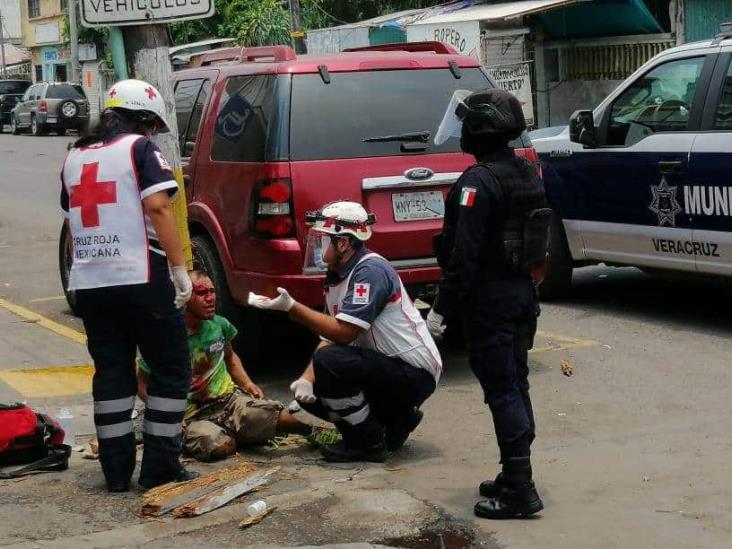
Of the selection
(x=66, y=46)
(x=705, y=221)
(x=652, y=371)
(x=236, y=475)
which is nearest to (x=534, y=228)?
(x=236, y=475)

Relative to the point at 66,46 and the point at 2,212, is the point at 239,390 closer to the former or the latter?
the point at 2,212

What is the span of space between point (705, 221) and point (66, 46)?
167ft

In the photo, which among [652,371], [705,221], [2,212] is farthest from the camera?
[2,212]

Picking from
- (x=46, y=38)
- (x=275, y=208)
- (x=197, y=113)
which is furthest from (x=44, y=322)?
(x=46, y=38)

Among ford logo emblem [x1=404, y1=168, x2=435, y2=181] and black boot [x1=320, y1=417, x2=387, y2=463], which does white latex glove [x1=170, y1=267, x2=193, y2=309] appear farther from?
ford logo emblem [x1=404, y1=168, x2=435, y2=181]

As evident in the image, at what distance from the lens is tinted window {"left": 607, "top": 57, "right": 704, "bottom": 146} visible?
878cm

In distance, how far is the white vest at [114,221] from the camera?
5484mm

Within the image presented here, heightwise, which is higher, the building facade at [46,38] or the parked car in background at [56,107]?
the building facade at [46,38]

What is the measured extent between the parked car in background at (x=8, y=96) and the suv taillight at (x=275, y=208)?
A: 3921 cm

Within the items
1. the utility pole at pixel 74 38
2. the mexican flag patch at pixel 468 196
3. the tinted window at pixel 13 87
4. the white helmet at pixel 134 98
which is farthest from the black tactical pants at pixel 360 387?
the tinted window at pixel 13 87

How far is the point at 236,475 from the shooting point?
5.71m

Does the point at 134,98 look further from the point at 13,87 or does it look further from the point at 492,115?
the point at 13,87

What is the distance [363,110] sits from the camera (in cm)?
755

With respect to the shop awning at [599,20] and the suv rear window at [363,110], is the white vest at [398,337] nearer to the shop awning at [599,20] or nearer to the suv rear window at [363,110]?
the suv rear window at [363,110]
